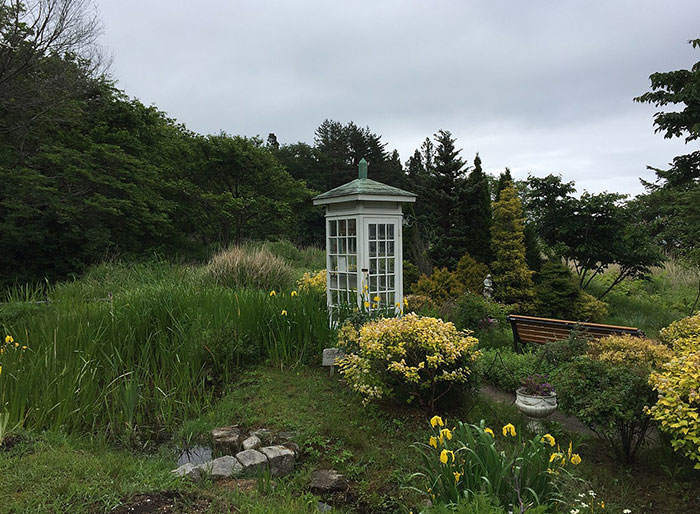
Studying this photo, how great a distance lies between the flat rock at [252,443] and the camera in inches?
122

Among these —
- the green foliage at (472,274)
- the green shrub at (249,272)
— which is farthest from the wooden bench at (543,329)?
the green shrub at (249,272)

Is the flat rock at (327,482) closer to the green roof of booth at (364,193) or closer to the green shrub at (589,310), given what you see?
the green roof of booth at (364,193)

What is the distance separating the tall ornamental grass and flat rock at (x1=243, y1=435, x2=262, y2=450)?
84 cm

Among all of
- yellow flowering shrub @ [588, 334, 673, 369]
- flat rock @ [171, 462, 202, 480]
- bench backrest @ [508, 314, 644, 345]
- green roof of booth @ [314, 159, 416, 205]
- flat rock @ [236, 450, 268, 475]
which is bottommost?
flat rock @ [236, 450, 268, 475]

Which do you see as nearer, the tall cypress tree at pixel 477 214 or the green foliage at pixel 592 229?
the green foliage at pixel 592 229

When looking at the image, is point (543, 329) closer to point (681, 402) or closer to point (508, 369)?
point (508, 369)

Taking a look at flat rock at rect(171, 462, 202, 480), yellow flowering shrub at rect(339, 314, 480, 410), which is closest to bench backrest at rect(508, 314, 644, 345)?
yellow flowering shrub at rect(339, 314, 480, 410)

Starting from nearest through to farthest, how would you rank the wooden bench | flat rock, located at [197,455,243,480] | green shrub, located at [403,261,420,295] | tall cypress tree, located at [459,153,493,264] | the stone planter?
flat rock, located at [197,455,243,480], the stone planter, the wooden bench, tall cypress tree, located at [459,153,493,264], green shrub, located at [403,261,420,295]

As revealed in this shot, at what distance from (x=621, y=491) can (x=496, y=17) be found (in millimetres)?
4877

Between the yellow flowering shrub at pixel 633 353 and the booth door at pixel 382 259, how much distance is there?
8.16ft

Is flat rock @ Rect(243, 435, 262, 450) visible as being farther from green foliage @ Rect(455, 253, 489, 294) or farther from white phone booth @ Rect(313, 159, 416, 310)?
green foliage @ Rect(455, 253, 489, 294)

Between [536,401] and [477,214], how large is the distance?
6935 mm

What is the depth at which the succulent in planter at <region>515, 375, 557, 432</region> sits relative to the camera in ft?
10.3

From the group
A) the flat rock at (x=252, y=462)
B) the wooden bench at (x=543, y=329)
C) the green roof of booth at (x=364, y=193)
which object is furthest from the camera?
the green roof of booth at (x=364, y=193)
